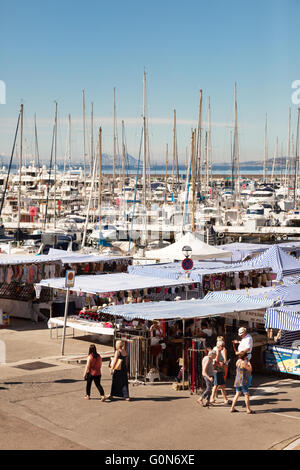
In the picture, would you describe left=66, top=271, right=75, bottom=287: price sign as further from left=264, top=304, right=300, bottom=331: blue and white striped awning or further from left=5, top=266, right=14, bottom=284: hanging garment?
left=5, top=266, right=14, bottom=284: hanging garment

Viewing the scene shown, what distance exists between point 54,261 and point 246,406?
12.6 meters

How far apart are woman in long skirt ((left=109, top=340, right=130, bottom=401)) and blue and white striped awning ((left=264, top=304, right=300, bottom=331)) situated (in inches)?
144

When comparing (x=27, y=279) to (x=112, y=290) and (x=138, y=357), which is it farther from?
(x=138, y=357)

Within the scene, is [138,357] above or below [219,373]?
below

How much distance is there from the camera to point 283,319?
1533 cm

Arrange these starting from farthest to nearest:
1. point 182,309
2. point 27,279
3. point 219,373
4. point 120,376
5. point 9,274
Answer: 1. point 27,279
2. point 9,274
3. point 182,309
4. point 219,373
5. point 120,376

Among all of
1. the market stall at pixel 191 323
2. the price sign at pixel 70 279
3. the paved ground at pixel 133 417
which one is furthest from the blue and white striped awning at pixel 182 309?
the price sign at pixel 70 279

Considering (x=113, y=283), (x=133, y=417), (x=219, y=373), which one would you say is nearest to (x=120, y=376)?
(x=133, y=417)

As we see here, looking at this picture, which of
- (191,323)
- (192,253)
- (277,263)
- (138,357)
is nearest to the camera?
(138,357)

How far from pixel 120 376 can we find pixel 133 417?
1.17m

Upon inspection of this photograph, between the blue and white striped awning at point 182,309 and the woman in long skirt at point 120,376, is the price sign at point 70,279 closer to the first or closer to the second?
the blue and white striped awning at point 182,309

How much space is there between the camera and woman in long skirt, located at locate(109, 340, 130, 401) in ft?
43.7

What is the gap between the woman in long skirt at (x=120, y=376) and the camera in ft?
43.7
